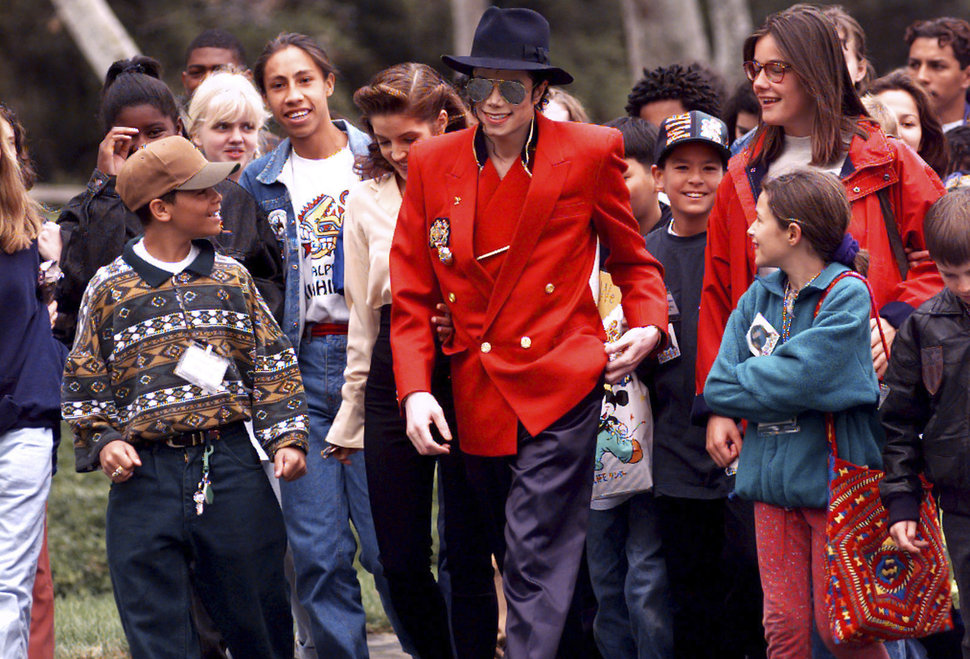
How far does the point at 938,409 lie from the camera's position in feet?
15.7

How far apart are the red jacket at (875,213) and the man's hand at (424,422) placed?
1079mm

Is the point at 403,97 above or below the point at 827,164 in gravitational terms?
above

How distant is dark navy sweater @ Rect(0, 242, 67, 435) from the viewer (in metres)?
5.78

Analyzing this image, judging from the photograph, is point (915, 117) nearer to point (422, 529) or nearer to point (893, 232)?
point (893, 232)

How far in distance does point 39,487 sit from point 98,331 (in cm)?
98

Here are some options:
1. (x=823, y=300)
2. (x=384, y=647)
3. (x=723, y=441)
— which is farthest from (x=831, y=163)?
(x=384, y=647)

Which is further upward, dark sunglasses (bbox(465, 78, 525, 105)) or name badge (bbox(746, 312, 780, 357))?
dark sunglasses (bbox(465, 78, 525, 105))

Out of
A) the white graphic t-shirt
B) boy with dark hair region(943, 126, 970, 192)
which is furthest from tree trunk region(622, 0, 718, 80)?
the white graphic t-shirt

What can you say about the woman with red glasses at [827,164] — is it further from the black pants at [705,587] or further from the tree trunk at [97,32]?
the tree trunk at [97,32]

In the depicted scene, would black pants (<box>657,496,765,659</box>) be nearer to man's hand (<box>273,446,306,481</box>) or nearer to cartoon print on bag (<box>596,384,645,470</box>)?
cartoon print on bag (<box>596,384,645,470</box>)

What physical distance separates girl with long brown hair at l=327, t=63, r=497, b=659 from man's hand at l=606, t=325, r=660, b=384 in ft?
1.94

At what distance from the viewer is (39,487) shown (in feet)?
19.0

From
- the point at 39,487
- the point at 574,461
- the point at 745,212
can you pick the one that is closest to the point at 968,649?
the point at 574,461

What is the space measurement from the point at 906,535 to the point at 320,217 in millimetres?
2874
